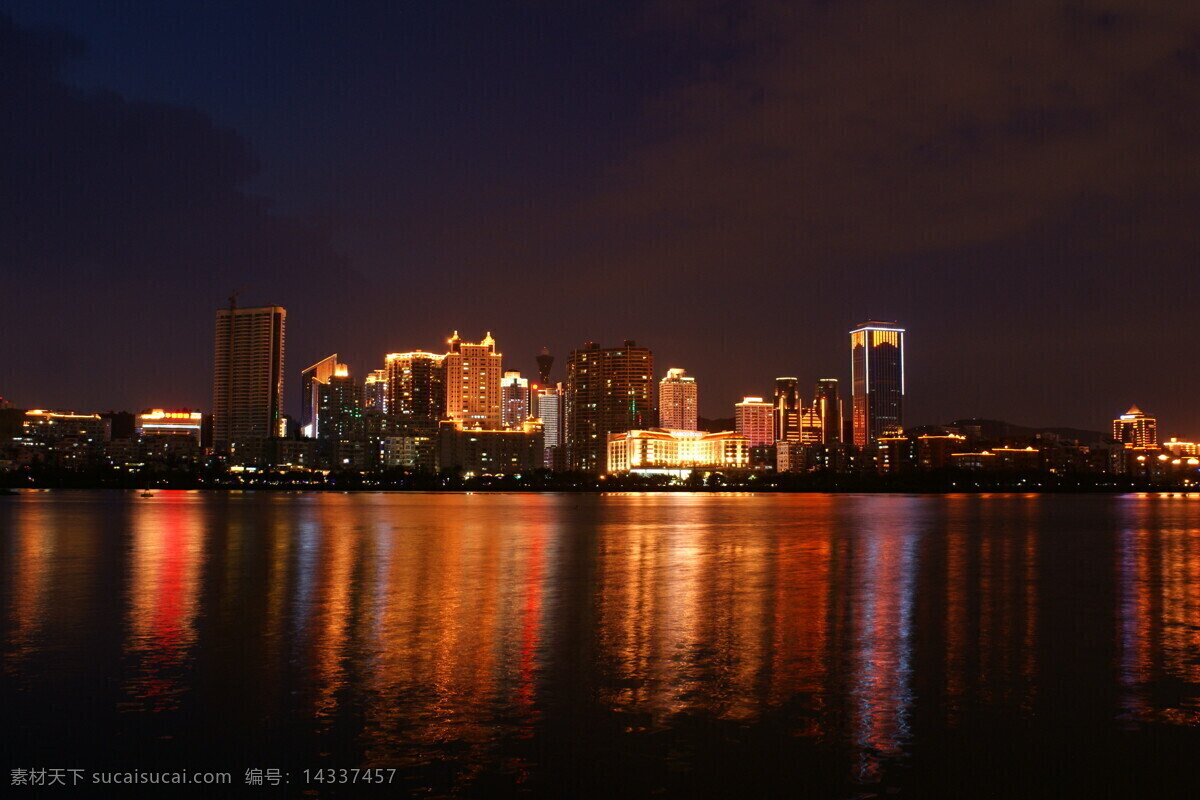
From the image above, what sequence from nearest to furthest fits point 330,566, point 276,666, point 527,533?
point 276,666
point 330,566
point 527,533

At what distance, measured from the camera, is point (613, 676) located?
18.0 m

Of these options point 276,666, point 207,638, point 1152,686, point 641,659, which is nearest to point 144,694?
point 276,666

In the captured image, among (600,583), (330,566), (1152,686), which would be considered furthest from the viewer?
(330,566)

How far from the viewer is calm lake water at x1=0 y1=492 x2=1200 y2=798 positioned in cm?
1274

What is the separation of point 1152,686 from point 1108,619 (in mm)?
8793

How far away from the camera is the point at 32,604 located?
88.3 feet

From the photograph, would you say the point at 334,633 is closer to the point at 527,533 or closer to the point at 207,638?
the point at 207,638

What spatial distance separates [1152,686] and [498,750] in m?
11.4

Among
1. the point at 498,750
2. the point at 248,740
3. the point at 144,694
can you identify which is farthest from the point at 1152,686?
the point at 144,694

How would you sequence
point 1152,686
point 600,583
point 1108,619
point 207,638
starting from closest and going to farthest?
1. point 1152,686
2. point 207,638
3. point 1108,619
4. point 600,583

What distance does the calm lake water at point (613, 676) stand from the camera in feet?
41.8

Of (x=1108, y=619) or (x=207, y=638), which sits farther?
(x=1108, y=619)

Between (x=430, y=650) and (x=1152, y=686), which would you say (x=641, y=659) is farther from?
(x=1152, y=686)

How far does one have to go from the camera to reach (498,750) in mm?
13242
